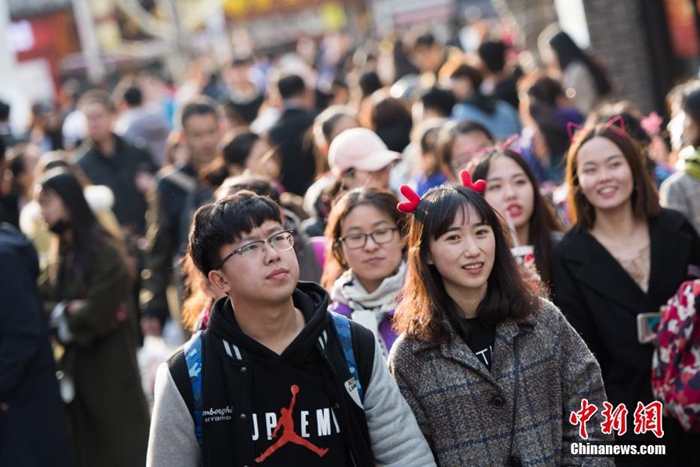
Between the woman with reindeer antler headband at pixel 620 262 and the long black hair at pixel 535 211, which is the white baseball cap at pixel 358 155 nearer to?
the long black hair at pixel 535 211

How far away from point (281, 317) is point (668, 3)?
9.29m

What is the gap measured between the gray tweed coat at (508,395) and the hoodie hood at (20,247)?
2.64 metres

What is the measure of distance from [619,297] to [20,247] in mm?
3019

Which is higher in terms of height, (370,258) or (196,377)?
(370,258)

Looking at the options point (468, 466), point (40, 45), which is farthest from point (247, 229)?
point (40, 45)

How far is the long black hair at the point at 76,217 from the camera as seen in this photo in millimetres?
7270

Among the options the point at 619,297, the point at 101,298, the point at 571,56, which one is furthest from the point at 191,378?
the point at 571,56

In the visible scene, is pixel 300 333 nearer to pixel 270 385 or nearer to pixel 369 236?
pixel 270 385

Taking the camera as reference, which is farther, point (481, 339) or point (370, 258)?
point (370, 258)

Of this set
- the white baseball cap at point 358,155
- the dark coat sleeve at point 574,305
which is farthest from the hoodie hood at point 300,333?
the white baseball cap at point 358,155

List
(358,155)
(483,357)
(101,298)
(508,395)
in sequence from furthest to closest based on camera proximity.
Answer: (101,298)
(358,155)
(483,357)
(508,395)

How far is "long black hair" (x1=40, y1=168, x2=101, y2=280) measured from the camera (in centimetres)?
727

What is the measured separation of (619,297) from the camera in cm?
549

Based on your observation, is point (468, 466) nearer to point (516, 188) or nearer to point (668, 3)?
point (516, 188)
